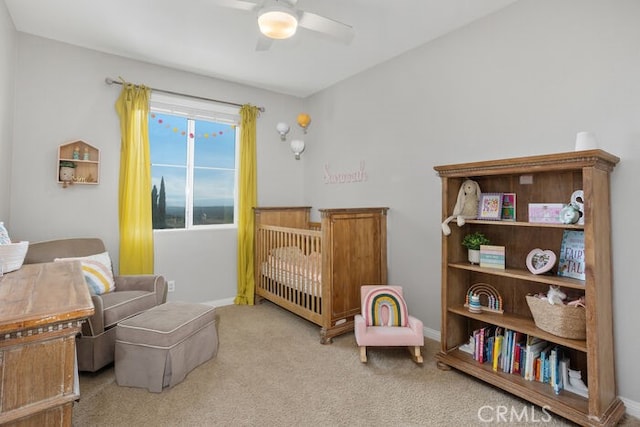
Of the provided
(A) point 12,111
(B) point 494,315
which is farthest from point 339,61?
(A) point 12,111

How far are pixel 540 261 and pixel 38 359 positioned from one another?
2.46 m

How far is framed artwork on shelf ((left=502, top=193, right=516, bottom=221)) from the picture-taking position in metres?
2.21

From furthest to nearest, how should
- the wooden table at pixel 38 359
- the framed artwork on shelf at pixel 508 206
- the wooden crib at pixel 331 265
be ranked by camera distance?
the wooden crib at pixel 331 265 → the framed artwork on shelf at pixel 508 206 → the wooden table at pixel 38 359

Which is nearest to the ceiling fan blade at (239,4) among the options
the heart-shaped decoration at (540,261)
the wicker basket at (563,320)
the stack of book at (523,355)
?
the heart-shaped decoration at (540,261)

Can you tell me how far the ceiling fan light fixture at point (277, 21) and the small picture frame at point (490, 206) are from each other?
172 cm

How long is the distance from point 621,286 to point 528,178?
80cm

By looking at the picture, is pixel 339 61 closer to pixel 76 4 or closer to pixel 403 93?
pixel 403 93

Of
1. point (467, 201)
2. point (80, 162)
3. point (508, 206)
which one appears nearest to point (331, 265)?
point (467, 201)

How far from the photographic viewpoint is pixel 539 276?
192 cm

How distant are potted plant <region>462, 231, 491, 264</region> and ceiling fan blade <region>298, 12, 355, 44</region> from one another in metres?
1.64

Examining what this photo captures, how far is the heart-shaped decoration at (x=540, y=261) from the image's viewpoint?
1.96m

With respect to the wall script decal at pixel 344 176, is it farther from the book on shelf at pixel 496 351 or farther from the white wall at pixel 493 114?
the book on shelf at pixel 496 351

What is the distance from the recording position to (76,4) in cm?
232

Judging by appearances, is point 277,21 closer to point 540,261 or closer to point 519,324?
point 540,261
